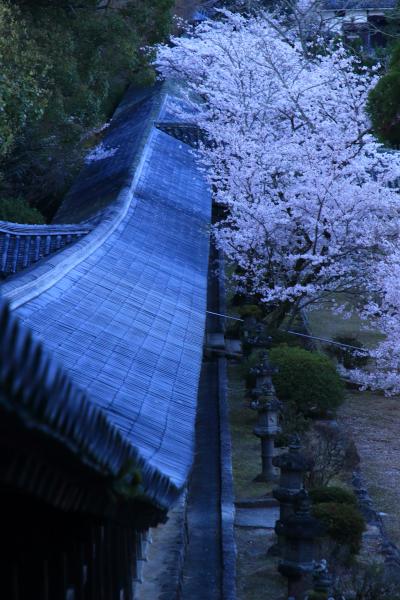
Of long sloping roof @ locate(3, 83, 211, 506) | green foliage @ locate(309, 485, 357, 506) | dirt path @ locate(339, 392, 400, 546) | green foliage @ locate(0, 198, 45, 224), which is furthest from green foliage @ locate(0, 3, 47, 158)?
green foliage @ locate(309, 485, 357, 506)

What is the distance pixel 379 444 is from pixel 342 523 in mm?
6644

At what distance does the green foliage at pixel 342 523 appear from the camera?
441 inches

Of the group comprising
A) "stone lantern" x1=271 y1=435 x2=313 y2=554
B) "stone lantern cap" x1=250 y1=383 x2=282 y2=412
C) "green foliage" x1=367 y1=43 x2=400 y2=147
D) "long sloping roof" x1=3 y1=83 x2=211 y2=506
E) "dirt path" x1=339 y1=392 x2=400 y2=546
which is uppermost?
"green foliage" x1=367 y1=43 x2=400 y2=147

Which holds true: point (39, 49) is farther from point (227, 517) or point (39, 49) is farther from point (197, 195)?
point (227, 517)

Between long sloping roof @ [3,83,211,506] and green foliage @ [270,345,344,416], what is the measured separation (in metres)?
2.49

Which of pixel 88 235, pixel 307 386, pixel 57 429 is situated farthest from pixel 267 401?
pixel 57 429

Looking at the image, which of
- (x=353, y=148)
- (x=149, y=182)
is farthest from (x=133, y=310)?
(x=353, y=148)

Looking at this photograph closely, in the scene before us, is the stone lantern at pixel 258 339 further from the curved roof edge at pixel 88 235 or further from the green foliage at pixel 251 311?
the curved roof edge at pixel 88 235

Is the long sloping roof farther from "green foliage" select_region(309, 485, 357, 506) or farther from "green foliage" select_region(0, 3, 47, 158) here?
"green foliage" select_region(309, 485, 357, 506)

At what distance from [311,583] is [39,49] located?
1374cm

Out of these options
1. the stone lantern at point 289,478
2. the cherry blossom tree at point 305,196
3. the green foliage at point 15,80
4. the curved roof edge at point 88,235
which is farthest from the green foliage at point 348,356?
the stone lantern at point 289,478

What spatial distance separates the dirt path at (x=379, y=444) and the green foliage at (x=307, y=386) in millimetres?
1002

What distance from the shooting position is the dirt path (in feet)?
47.2

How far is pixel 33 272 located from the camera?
926cm
